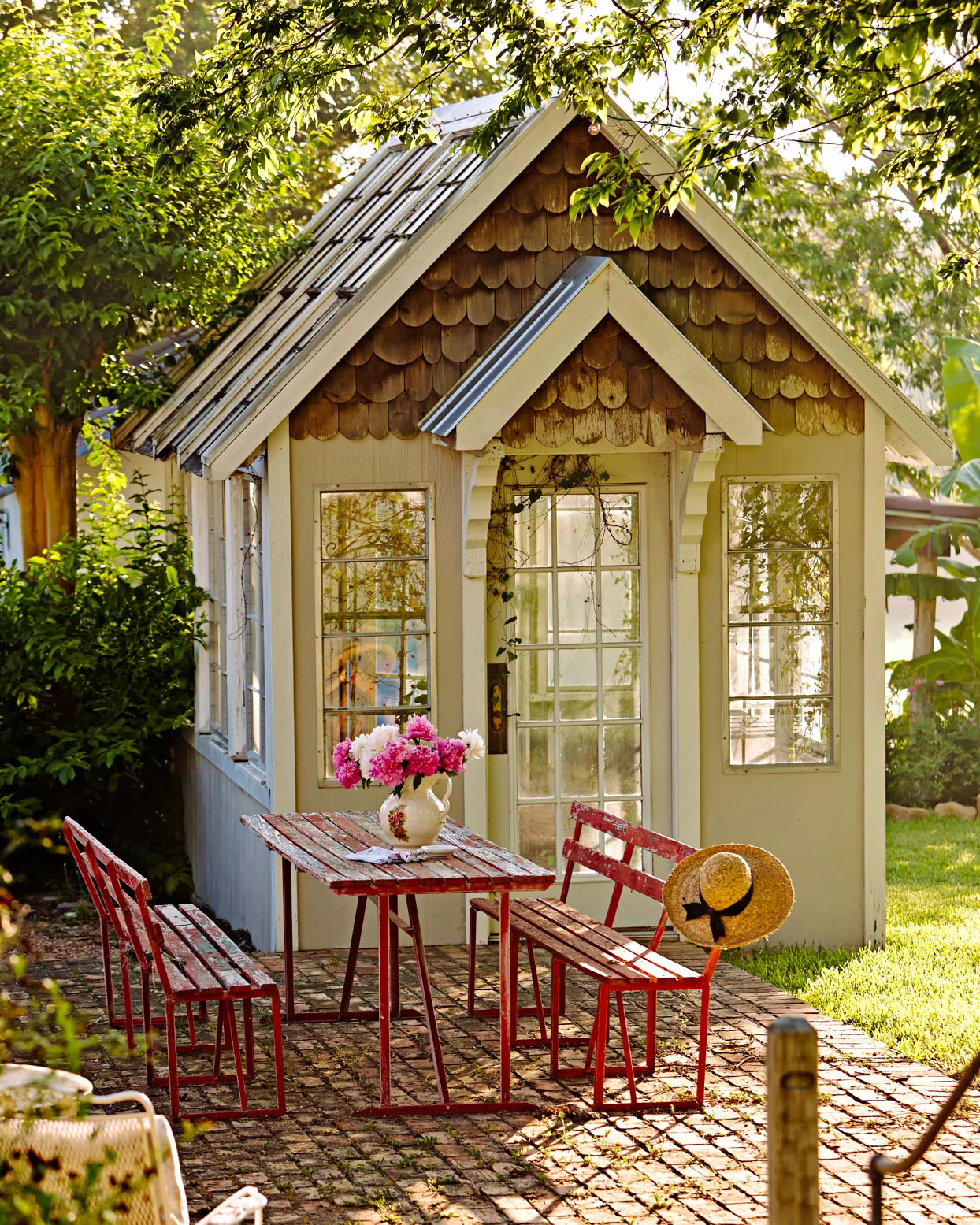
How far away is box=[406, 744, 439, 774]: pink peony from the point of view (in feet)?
22.8

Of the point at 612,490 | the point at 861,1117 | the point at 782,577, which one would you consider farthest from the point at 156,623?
the point at 861,1117

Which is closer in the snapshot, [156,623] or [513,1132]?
[513,1132]

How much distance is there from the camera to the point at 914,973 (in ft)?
30.0

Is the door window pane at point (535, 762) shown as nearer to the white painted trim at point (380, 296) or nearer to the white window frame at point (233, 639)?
the white window frame at point (233, 639)

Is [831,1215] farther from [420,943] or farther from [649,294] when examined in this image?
[649,294]

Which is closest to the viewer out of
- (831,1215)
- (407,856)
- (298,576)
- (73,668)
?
(831,1215)

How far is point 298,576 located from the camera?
30.2 ft

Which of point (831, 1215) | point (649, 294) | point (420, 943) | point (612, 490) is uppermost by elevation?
point (649, 294)

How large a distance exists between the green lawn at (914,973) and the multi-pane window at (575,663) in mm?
1256

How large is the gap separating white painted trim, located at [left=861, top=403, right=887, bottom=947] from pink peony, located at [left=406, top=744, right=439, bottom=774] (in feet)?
11.7

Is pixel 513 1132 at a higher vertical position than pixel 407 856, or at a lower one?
lower

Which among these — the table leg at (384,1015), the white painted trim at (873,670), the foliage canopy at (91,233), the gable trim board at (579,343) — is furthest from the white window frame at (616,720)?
the foliage canopy at (91,233)

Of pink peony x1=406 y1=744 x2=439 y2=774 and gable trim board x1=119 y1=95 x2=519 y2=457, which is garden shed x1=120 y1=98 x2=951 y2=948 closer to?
gable trim board x1=119 y1=95 x2=519 y2=457

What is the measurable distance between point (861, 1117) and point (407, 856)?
2.10 meters
